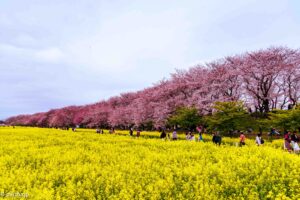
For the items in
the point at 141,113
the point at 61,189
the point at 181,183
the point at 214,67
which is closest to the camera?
the point at 61,189

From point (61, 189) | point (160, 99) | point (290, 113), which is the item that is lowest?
point (61, 189)

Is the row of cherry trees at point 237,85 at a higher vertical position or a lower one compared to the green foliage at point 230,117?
higher

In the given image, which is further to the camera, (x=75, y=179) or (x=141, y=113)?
(x=141, y=113)

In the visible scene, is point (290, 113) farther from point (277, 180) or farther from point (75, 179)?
point (75, 179)

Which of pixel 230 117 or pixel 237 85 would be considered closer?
pixel 230 117

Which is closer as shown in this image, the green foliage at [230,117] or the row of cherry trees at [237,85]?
the green foliage at [230,117]

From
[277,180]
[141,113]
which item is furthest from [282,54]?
[277,180]

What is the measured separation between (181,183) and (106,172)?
10.1 feet

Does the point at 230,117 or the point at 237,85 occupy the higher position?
the point at 237,85

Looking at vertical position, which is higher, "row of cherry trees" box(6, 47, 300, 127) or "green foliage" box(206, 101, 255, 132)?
"row of cherry trees" box(6, 47, 300, 127)

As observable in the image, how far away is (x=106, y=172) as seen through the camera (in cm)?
1188

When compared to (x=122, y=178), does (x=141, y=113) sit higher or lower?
higher

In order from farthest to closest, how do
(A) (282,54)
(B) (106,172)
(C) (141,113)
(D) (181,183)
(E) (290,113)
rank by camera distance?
1. (C) (141,113)
2. (A) (282,54)
3. (E) (290,113)
4. (B) (106,172)
5. (D) (181,183)

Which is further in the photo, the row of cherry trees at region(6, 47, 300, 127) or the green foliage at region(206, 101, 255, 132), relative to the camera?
the row of cherry trees at region(6, 47, 300, 127)
